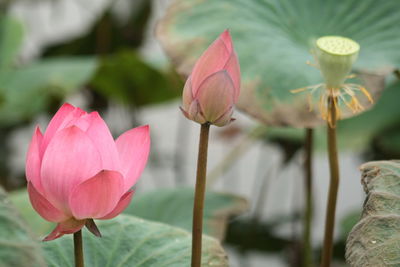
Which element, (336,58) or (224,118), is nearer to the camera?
(224,118)

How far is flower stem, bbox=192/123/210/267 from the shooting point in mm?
417

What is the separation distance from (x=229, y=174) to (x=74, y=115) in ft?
5.05

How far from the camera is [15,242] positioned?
0.35 metres

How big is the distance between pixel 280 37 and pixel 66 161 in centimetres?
42

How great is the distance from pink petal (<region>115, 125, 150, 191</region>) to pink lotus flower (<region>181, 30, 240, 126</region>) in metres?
0.03

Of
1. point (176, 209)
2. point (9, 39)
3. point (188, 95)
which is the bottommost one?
point (176, 209)

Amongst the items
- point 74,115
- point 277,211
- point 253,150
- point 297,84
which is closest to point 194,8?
point 297,84

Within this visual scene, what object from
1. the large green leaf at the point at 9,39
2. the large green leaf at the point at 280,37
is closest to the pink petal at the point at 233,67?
the large green leaf at the point at 280,37

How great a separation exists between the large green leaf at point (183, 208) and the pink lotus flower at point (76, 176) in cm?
43

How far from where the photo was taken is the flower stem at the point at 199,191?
417 millimetres

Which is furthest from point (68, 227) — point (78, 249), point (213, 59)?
point (213, 59)

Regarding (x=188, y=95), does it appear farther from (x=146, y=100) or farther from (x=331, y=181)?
(x=146, y=100)

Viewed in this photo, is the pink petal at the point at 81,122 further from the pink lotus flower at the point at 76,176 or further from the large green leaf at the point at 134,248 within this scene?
the large green leaf at the point at 134,248

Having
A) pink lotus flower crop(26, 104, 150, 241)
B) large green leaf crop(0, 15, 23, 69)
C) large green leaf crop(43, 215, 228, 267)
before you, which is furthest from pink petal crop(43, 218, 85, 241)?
large green leaf crop(0, 15, 23, 69)
